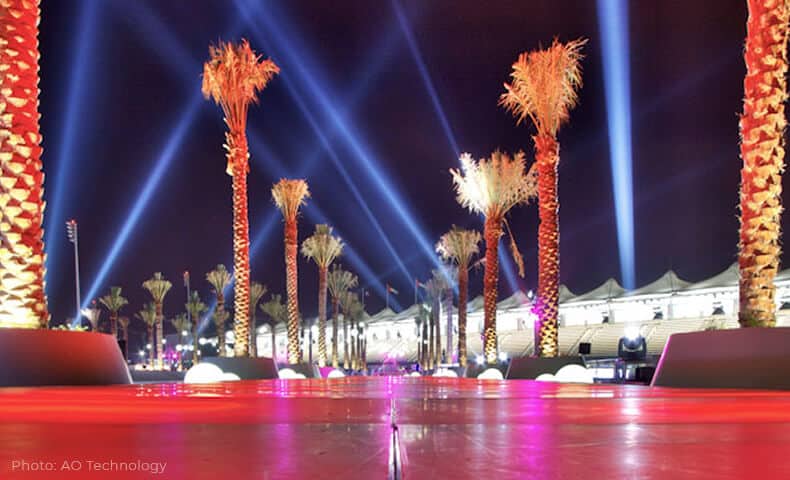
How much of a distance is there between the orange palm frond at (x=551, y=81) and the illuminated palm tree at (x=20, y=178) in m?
15.5

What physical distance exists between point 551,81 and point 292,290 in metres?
18.9

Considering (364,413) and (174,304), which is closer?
(364,413)

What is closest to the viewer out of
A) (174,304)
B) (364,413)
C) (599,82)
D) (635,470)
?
(635,470)

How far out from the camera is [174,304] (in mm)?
104250

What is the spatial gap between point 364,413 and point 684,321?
57.4m

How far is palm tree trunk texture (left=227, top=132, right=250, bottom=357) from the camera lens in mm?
25156

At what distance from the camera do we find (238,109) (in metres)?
25.4

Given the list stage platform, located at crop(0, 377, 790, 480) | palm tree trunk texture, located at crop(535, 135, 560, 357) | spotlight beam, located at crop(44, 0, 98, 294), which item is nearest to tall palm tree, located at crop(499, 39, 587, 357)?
palm tree trunk texture, located at crop(535, 135, 560, 357)

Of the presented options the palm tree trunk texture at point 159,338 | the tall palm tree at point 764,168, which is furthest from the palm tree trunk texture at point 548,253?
the palm tree trunk texture at point 159,338

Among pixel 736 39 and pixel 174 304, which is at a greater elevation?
pixel 736 39

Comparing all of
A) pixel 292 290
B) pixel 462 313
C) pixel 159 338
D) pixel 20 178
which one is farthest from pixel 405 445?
pixel 159 338

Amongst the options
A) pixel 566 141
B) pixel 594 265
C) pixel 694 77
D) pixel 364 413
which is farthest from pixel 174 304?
pixel 364 413

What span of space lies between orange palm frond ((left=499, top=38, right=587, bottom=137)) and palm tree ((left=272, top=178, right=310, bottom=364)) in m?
16.5

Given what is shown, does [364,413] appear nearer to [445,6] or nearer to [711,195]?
[445,6]
